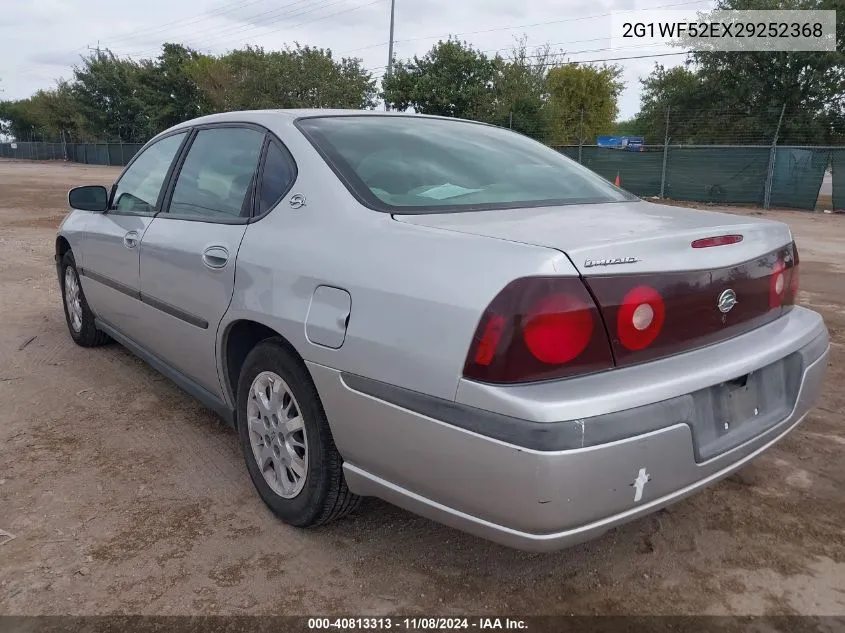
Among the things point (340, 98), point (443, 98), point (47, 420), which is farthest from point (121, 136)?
point (47, 420)

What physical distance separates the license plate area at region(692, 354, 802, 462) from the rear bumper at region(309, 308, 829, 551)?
0.03 m

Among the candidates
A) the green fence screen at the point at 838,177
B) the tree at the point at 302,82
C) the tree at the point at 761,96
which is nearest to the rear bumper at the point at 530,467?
the green fence screen at the point at 838,177

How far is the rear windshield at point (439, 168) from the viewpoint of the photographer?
7.97ft

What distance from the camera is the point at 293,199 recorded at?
250cm

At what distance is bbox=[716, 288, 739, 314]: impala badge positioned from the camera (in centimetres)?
205

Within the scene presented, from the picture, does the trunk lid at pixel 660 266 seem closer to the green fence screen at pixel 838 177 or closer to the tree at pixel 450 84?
the green fence screen at pixel 838 177

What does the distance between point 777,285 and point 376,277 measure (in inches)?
54.9

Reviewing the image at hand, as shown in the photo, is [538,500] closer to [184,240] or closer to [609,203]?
[609,203]

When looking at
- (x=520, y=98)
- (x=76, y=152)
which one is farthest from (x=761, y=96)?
(x=76, y=152)

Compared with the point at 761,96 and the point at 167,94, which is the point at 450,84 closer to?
the point at 761,96

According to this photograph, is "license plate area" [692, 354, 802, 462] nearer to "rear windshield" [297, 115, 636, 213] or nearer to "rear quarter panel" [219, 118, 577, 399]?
"rear quarter panel" [219, 118, 577, 399]

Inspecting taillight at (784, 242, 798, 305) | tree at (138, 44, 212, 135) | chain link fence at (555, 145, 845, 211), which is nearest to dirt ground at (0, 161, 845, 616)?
taillight at (784, 242, 798, 305)

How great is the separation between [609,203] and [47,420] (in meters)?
3.02

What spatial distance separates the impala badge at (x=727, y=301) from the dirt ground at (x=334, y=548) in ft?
2.91
